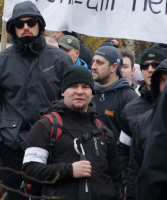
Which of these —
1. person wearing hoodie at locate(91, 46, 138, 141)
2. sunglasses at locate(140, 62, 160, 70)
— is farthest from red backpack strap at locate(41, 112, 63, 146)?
sunglasses at locate(140, 62, 160, 70)

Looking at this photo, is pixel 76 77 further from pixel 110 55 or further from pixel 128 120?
pixel 110 55

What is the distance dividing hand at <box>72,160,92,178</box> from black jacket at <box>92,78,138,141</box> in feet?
4.93

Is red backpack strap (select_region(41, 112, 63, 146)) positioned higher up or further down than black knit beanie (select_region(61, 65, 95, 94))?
further down

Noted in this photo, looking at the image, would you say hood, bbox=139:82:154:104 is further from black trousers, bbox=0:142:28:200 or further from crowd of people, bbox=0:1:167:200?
black trousers, bbox=0:142:28:200

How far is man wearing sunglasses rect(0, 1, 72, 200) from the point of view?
446cm

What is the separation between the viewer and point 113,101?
5297 mm

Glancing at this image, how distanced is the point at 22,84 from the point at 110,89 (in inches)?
53.6

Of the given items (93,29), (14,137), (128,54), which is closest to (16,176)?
(14,137)

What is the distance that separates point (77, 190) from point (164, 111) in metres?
1.86

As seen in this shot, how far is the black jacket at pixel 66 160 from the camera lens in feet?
12.0

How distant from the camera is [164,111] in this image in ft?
6.57

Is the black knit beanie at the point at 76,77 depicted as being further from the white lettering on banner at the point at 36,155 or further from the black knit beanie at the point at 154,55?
the black knit beanie at the point at 154,55

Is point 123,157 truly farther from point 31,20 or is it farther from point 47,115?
point 31,20

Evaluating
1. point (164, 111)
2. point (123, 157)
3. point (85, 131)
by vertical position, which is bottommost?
point (123, 157)
